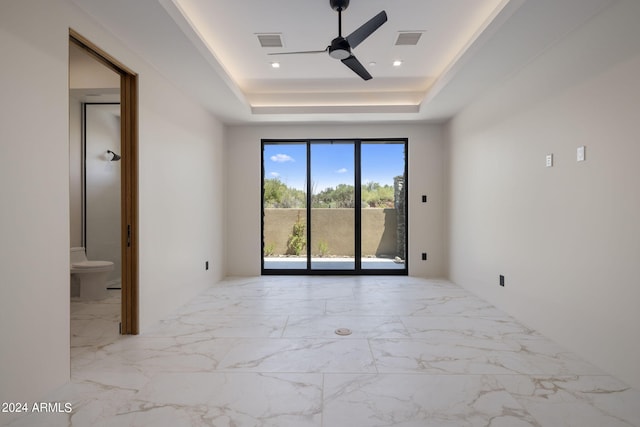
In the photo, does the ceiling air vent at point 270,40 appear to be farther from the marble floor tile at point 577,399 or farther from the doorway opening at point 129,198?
the marble floor tile at point 577,399

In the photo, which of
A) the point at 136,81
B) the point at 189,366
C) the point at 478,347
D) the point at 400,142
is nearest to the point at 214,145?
the point at 136,81

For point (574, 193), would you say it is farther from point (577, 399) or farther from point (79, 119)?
point (79, 119)

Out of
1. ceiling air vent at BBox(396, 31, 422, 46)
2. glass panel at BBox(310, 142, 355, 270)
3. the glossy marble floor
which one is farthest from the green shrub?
ceiling air vent at BBox(396, 31, 422, 46)

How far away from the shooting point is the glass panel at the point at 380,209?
17.5ft

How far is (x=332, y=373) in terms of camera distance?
2.17m

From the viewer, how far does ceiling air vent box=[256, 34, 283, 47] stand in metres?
3.05

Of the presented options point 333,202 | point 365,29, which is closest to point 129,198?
point 365,29

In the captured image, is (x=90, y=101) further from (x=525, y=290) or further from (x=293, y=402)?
(x=525, y=290)

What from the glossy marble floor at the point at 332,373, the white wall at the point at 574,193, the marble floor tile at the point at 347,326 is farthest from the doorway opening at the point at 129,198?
the white wall at the point at 574,193

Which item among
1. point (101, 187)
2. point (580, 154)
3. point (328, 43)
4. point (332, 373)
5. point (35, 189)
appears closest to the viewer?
point (35, 189)

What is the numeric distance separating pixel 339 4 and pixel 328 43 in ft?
2.27

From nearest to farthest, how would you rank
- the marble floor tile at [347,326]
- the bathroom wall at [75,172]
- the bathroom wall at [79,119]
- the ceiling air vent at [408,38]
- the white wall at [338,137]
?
the marble floor tile at [347,326]
the ceiling air vent at [408,38]
the bathroom wall at [79,119]
the bathroom wall at [75,172]
the white wall at [338,137]

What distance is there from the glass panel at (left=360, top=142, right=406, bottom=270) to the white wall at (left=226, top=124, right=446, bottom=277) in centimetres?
23

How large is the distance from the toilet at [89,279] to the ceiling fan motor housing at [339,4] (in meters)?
3.79
